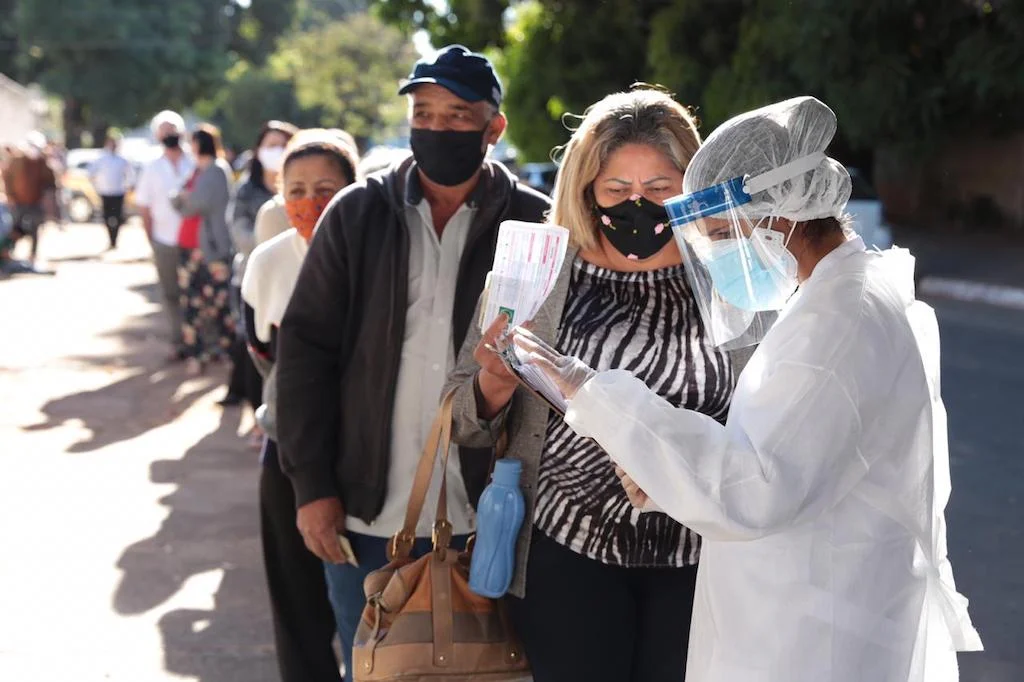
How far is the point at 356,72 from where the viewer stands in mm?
39875

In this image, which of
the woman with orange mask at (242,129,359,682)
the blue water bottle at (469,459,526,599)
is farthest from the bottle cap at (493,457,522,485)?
the woman with orange mask at (242,129,359,682)

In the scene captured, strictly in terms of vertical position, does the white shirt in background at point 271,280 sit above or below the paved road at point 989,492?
above

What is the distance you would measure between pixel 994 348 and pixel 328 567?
9.57 m

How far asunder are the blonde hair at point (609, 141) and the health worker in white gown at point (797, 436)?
520 mm

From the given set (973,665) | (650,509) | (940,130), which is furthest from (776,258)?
(940,130)

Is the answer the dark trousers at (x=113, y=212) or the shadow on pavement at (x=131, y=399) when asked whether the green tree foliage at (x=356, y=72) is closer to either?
the dark trousers at (x=113, y=212)

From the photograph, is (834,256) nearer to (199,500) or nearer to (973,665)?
(973,665)

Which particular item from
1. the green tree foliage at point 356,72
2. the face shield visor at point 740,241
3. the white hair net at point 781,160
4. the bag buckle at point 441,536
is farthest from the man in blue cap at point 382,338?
the green tree foliage at point 356,72

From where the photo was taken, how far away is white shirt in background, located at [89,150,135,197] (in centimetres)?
2270

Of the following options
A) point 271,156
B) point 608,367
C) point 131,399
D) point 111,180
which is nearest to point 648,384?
point 608,367

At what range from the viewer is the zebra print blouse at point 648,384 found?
9.02 ft

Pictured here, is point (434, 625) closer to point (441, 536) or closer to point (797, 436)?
point (441, 536)

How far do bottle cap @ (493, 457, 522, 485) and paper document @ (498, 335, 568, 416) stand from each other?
0.35 metres

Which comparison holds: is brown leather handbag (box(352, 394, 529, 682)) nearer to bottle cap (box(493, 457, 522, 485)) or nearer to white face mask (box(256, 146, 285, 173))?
bottle cap (box(493, 457, 522, 485))
